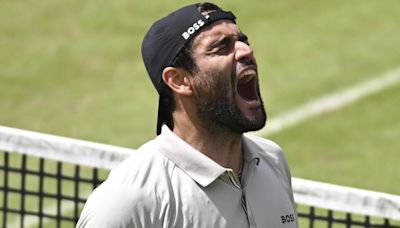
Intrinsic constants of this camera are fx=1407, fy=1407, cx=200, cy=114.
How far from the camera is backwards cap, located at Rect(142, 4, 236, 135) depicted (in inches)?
205

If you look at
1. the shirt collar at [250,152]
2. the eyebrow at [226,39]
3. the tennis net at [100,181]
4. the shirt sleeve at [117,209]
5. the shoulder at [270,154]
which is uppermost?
the eyebrow at [226,39]

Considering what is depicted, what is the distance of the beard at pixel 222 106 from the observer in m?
5.13

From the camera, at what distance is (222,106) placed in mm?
5137

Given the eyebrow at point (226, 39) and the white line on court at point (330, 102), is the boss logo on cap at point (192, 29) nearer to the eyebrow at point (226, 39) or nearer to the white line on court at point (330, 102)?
the eyebrow at point (226, 39)

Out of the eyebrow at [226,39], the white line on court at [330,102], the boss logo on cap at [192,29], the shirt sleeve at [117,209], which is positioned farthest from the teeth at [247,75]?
the white line on court at [330,102]

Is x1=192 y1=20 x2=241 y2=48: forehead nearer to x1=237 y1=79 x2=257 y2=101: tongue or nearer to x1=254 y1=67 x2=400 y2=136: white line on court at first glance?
x1=237 y1=79 x2=257 y2=101: tongue

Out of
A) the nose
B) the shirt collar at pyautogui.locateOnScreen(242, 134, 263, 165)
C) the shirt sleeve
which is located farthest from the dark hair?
the shirt sleeve

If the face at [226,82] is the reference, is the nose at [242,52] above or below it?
above

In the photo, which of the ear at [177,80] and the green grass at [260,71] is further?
the green grass at [260,71]

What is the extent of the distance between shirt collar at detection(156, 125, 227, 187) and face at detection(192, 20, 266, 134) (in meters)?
0.12

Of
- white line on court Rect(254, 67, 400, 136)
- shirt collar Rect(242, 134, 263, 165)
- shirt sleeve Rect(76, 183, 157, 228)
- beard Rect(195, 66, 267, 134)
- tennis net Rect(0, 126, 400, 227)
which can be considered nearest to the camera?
shirt sleeve Rect(76, 183, 157, 228)

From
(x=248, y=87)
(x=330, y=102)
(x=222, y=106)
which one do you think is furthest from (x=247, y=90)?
(x=330, y=102)

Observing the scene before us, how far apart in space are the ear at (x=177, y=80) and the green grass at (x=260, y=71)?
7.21m

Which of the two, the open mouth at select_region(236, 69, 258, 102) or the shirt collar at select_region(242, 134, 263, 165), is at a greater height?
the open mouth at select_region(236, 69, 258, 102)
